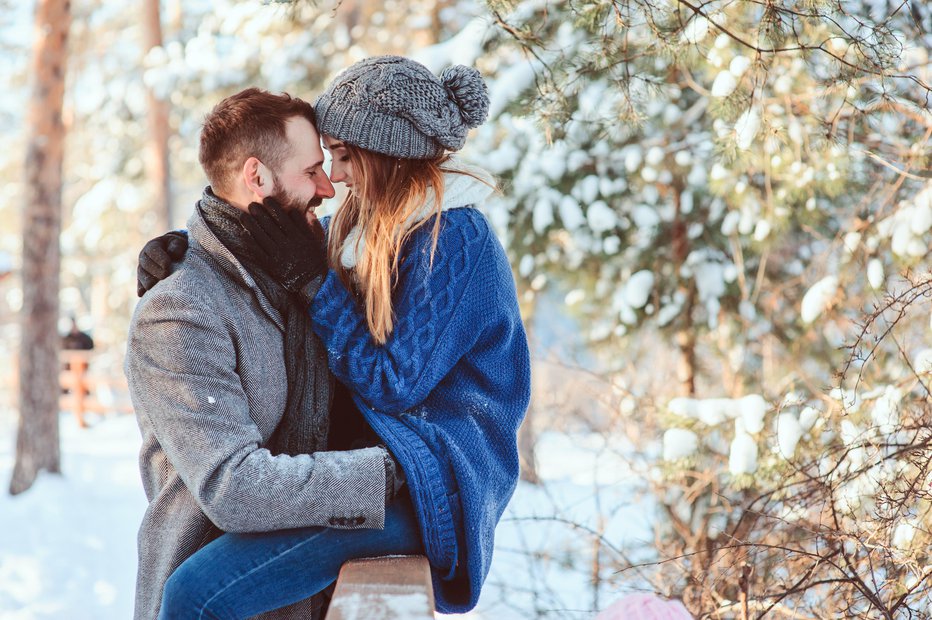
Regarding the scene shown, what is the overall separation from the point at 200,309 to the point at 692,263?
4512mm

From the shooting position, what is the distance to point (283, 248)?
2.15 metres

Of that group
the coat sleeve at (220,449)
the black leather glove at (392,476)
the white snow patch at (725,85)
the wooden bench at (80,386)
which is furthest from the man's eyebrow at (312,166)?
the wooden bench at (80,386)

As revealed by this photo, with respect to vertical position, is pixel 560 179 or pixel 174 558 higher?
pixel 560 179

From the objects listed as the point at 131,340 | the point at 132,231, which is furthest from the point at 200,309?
the point at 132,231

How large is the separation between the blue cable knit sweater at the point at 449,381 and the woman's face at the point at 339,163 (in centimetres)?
31

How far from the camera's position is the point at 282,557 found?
1.93 metres

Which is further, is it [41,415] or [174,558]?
[41,415]

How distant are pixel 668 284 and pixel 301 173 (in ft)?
14.0

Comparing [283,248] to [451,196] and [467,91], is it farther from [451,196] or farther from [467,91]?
[467,91]

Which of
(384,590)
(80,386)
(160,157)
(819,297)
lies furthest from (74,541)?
(384,590)

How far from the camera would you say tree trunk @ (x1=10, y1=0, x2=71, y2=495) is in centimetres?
955

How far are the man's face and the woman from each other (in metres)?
0.05

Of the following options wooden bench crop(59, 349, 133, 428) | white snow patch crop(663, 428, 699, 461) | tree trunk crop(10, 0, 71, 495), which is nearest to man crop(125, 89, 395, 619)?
white snow patch crop(663, 428, 699, 461)

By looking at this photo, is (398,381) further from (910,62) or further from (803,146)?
(910,62)
